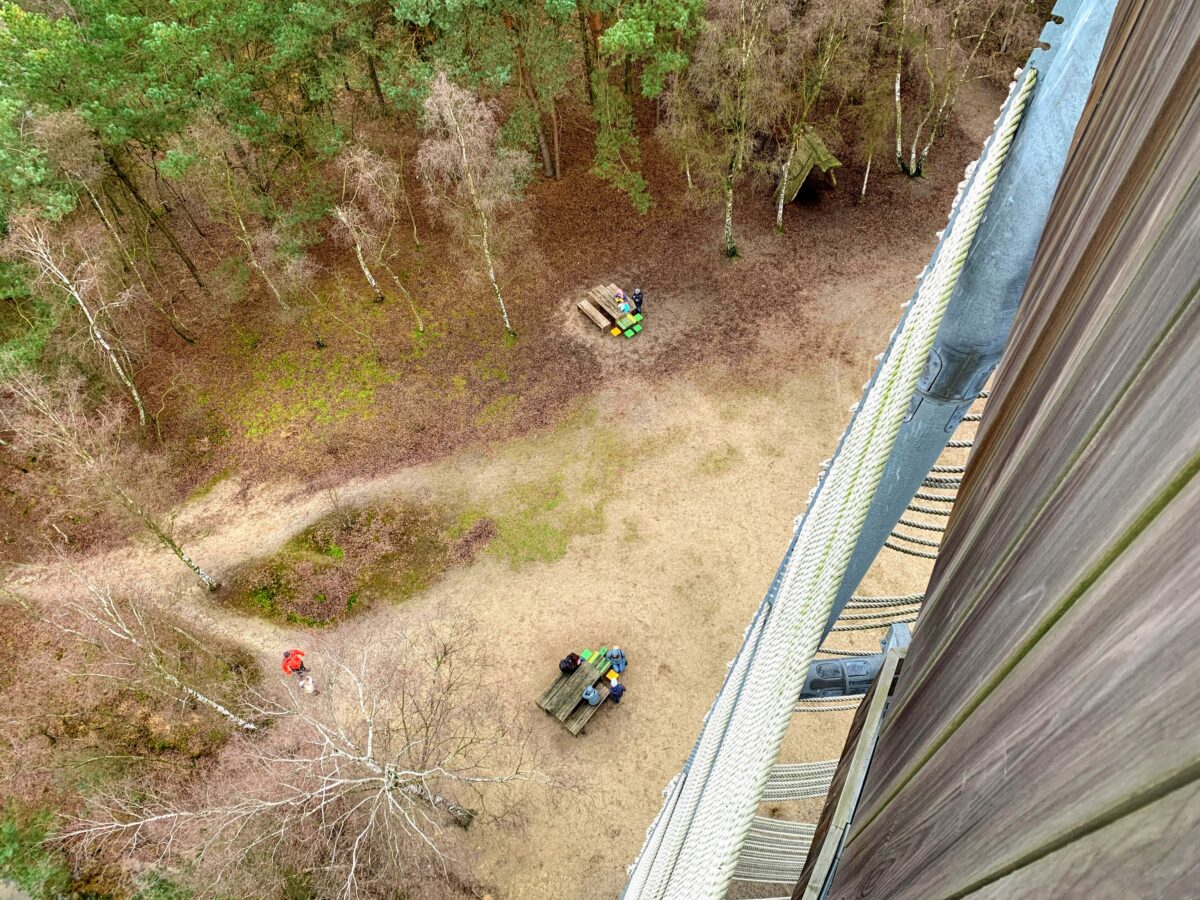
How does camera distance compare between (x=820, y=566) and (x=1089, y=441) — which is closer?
(x=1089, y=441)

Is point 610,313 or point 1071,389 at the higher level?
point 1071,389

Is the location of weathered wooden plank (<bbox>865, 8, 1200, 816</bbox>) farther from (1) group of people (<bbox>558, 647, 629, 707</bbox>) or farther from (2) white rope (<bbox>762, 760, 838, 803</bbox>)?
(1) group of people (<bbox>558, 647, 629, 707</bbox>)

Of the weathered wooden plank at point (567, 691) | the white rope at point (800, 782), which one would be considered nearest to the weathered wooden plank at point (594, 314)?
the weathered wooden plank at point (567, 691)

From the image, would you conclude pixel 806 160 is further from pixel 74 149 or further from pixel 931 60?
pixel 74 149

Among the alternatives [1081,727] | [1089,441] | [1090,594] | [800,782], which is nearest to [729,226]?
[800,782]

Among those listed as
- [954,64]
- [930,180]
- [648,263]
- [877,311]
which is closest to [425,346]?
[648,263]

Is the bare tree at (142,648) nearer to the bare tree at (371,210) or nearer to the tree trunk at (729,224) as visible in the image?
the bare tree at (371,210)

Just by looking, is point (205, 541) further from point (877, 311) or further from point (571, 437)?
point (877, 311)
